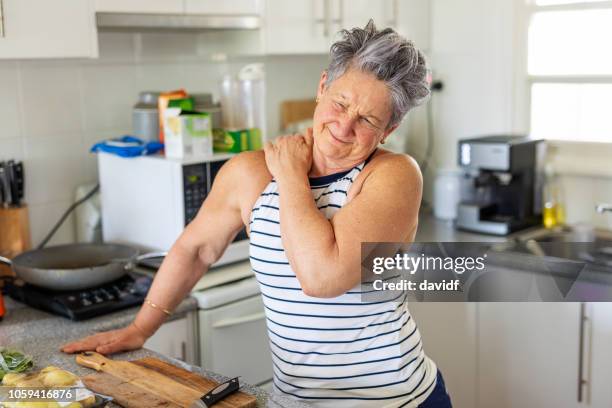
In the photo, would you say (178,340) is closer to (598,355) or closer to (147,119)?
(147,119)

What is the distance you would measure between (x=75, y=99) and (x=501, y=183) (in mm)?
1536

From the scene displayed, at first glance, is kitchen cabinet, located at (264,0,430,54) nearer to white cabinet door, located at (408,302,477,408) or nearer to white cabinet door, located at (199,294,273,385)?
white cabinet door, located at (199,294,273,385)

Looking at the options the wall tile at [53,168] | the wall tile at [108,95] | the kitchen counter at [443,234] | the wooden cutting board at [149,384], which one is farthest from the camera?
the kitchen counter at [443,234]

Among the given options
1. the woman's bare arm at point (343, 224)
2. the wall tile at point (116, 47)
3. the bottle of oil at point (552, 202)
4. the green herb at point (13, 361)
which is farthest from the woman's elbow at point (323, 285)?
the bottle of oil at point (552, 202)

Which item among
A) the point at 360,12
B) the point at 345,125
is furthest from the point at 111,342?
the point at 360,12

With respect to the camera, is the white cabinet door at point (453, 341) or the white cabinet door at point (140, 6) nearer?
the white cabinet door at point (140, 6)

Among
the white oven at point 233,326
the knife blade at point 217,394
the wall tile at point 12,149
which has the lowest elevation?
the white oven at point 233,326

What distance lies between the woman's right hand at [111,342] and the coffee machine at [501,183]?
4.94ft

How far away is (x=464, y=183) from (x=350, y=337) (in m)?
1.53

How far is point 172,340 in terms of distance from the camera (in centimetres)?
214

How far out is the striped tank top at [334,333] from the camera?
156cm

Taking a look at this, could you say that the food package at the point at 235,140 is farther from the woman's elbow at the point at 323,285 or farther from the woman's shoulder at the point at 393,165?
the woman's elbow at the point at 323,285

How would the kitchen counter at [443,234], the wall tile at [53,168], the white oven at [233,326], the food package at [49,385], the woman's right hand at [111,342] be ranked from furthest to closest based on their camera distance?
the kitchen counter at [443,234]
the wall tile at [53,168]
the white oven at [233,326]
the woman's right hand at [111,342]
the food package at [49,385]

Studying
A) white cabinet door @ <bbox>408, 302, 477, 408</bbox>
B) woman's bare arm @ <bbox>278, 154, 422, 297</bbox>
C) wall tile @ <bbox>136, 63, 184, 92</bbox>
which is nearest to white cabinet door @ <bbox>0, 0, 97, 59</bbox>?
wall tile @ <bbox>136, 63, 184, 92</bbox>
